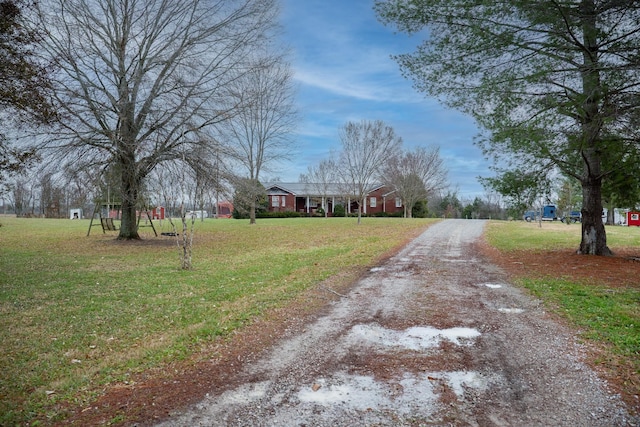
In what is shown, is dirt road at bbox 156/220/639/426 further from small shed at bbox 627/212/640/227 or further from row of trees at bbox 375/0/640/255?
small shed at bbox 627/212/640/227

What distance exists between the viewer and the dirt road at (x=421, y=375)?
3.10 m

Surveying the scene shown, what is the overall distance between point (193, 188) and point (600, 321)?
40.5ft

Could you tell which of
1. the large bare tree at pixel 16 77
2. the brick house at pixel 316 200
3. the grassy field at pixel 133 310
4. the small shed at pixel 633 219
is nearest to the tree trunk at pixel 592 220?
the grassy field at pixel 133 310

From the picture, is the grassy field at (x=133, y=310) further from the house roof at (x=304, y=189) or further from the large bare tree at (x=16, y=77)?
the house roof at (x=304, y=189)

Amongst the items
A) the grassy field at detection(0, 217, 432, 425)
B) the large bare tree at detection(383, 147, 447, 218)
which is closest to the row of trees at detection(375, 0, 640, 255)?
the grassy field at detection(0, 217, 432, 425)

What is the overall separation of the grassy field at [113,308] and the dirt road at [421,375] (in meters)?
1.19

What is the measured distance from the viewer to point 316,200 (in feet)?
187

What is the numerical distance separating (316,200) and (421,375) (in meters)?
53.4

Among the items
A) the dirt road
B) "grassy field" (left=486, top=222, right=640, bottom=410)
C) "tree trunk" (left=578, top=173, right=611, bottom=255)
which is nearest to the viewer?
the dirt road

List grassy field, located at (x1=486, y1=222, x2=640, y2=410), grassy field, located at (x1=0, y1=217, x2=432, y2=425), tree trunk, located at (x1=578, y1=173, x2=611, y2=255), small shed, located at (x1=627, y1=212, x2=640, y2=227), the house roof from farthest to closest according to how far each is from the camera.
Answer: the house roof
small shed, located at (x1=627, y1=212, x2=640, y2=227)
tree trunk, located at (x1=578, y1=173, x2=611, y2=255)
grassy field, located at (x1=486, y1=222, x2=640, y2=410)
grassy field, located at (x1=0, y1=217, x2=432, y2=425)

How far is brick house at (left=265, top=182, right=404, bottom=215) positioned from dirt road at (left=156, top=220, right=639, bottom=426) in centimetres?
4718

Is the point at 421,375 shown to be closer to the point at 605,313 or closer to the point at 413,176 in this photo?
the point at 605,313

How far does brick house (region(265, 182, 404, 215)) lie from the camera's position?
53.9 metres

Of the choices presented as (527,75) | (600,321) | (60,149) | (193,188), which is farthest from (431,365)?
(60,149)
